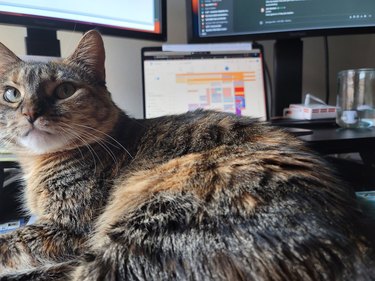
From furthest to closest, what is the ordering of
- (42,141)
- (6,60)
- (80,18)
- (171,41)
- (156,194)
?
1. (171,41)
2. (80,18)
3. (6,60)
4. (42,141)
5. (156,194)

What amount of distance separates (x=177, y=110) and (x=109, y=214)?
2.08 feet

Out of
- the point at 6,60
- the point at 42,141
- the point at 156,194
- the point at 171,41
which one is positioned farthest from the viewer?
the point at 171,41

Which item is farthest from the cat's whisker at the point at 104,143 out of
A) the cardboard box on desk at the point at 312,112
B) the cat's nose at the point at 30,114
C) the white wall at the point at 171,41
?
the cardboard box on desk at the point at 312,112

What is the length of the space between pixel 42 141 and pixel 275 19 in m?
0.95

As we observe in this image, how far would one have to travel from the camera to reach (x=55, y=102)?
0.81 meters

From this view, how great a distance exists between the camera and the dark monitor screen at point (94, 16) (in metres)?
1.04

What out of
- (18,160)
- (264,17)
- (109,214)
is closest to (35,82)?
(18,160)

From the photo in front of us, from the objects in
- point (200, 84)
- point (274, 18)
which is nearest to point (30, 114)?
point (200, 84)

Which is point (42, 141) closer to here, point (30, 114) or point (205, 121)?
point (30, 114)

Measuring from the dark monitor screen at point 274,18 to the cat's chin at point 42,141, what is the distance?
74 cm

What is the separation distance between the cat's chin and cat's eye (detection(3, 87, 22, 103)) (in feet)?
0.34

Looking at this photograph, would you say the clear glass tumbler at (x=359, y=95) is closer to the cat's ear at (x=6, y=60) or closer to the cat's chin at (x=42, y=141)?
the cat's chin at (x=42, y=141)

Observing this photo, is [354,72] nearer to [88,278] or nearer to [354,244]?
[354,244]

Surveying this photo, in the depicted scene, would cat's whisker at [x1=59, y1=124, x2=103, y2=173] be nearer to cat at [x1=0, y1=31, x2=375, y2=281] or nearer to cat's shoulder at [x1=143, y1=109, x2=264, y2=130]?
cat at [x1=0, y1=31, x2=375, y2=281]
